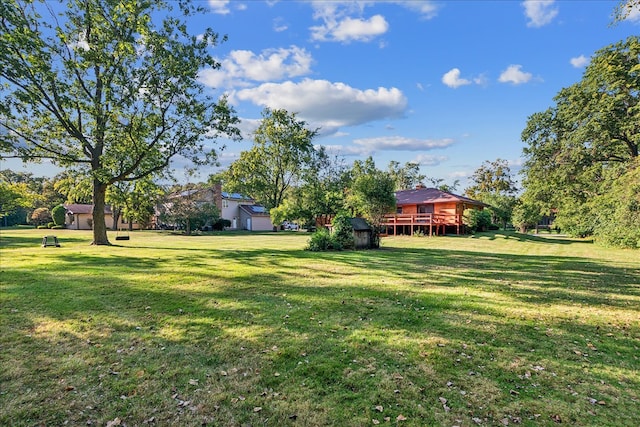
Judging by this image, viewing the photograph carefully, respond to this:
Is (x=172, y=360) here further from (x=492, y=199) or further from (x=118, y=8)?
(x=492, y=199)

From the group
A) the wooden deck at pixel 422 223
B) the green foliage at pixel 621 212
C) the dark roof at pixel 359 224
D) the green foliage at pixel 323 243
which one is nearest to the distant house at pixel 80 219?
the wooden deck at pixel 422 223

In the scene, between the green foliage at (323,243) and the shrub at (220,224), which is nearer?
the green foliage at (323,243)

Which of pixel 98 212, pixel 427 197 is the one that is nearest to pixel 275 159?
pixel 427 197

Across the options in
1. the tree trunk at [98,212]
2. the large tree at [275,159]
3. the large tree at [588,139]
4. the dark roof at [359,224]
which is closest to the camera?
the dark roof at [359,224]

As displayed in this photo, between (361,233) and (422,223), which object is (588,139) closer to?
(422,223)

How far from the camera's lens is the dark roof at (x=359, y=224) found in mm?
15870

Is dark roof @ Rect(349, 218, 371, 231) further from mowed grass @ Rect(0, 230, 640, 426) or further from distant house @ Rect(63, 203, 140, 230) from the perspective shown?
distant house @ Rect(63, 203, 140, 230)

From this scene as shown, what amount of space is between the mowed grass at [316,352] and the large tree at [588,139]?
1517 centimetres

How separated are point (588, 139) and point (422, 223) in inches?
466

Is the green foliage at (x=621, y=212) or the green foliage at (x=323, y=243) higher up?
the green foliage at (x=621, y=212)

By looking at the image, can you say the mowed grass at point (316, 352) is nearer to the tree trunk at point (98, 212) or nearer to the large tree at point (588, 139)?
the tree trunk at point (98, 212)

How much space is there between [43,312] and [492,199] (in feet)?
145

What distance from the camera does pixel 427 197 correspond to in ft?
103

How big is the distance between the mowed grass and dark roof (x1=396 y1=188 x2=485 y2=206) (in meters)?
21.6
